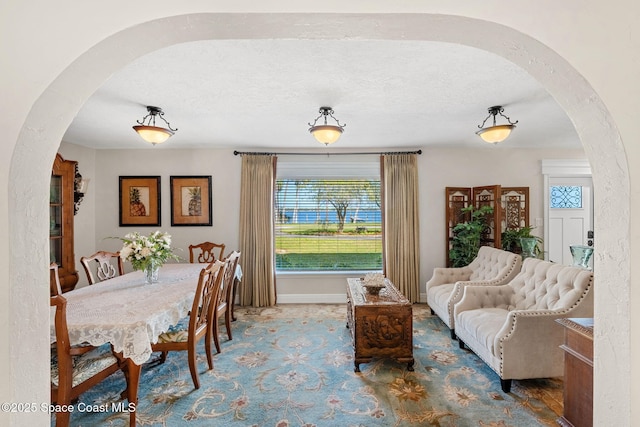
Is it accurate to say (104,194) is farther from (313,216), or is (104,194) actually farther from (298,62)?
(298,62)

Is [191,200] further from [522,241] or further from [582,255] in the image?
[582,255]

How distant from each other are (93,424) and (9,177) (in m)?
1.96

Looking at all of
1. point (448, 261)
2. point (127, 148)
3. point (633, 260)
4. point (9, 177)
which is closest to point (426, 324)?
point (448, 261)

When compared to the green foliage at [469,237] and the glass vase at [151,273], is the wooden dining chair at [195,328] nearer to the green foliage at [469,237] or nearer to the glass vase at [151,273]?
the glass vase at [151,273]

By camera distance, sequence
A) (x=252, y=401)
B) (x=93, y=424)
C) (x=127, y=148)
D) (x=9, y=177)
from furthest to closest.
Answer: (x=127, y=148) → (x=252, y=401) → (x=93, y=424) → (x=9, y=177)

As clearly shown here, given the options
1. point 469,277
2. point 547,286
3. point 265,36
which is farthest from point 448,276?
point 265,36

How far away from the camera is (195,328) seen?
2367 mm

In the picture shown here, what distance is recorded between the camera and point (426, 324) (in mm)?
3764

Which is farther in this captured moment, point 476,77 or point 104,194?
point 104,194

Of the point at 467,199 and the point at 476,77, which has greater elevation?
the point at 476,77

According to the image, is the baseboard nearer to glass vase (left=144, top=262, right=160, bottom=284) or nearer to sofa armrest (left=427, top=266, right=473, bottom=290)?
sofa armrest (left=427, top=266, right=473, bottom=290)

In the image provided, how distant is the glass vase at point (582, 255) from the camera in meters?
3.92

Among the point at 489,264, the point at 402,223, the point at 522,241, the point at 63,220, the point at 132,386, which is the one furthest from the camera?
Answer: the point at 402,223

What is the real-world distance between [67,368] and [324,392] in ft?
5.58
